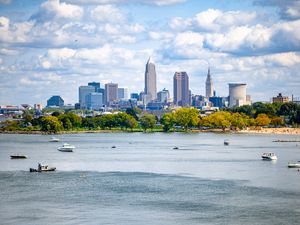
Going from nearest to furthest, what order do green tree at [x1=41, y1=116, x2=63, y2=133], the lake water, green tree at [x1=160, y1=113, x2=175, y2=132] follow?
the lake water → green tree at [x1=41, y1=116, x2=63, y2=133] → green tree at [x1=160, y1=113, x2=175, y2=132]

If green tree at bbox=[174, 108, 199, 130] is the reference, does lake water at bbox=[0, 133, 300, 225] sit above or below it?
below

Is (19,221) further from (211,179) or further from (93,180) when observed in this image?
(211,179)

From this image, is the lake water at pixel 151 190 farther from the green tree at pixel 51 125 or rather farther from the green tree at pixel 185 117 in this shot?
the green tree at pixel 185 117

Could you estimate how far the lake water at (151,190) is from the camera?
51.1 m

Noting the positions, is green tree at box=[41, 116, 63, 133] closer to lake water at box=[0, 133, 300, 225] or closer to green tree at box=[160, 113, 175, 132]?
green tree at box=[160, 113, 175, 132]

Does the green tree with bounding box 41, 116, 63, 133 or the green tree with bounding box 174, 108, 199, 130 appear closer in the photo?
the green tree with bounding box 41, 116, 63, 133

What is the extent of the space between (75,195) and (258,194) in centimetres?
1561

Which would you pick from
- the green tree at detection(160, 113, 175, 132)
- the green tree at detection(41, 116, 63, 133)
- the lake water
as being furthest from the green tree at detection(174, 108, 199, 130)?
the lake water

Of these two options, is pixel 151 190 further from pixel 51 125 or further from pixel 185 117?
pixel 185 117

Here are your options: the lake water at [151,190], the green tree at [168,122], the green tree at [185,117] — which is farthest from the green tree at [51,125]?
the lake water at [151,190]

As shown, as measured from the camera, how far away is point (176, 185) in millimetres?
68000

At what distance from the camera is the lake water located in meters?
51.1

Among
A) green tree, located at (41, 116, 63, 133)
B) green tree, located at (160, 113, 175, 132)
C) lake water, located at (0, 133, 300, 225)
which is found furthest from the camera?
green tree, located at (160, 113, 175, 132)

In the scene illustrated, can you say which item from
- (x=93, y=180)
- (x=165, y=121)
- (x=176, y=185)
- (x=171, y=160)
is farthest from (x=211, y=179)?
(x=165, y=121)
